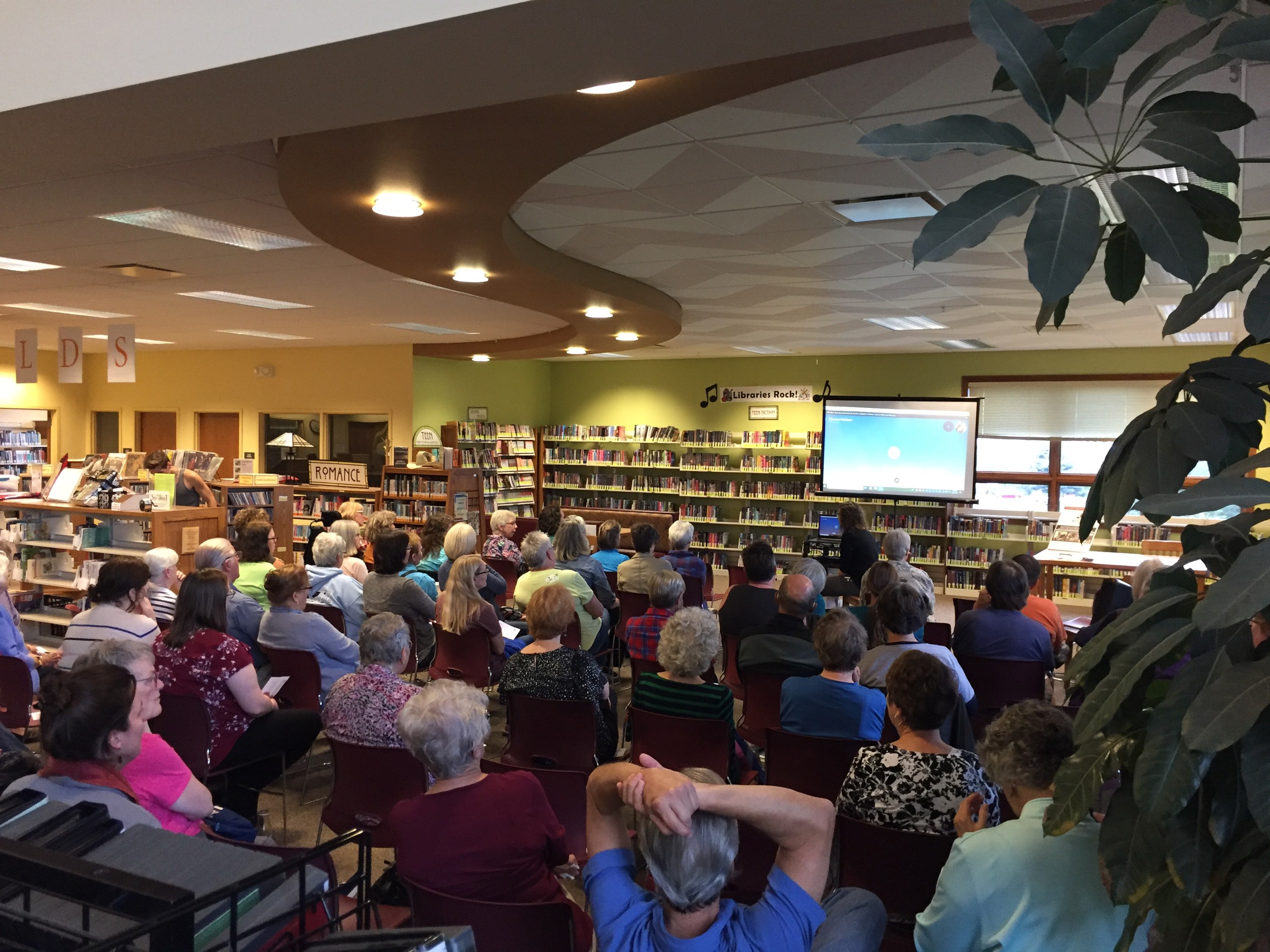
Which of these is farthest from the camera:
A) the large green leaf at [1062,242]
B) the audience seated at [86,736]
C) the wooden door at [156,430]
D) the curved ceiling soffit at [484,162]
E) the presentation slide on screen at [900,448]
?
the wooden door at [156,430]

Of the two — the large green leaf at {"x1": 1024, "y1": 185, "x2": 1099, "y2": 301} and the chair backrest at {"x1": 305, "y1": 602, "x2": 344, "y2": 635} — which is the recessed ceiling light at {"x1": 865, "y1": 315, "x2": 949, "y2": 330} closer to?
the chair backrest at {"x1": 305, "y1": 602, "x2": 344, "y2": 635}

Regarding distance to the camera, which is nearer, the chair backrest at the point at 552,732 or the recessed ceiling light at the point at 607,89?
the recessed ceiling light at the point at 607,89

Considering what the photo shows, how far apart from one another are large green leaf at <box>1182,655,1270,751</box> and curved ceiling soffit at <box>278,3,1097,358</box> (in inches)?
65.4

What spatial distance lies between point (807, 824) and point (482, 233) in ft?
12.5

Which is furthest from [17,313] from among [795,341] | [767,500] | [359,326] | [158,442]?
[767,500]

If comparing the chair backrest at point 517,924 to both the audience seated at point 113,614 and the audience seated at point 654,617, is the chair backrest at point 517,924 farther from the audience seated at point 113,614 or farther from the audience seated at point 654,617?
the audience seated at point 113,614

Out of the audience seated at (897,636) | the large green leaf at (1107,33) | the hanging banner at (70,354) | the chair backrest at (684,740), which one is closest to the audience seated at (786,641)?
the audience seated at (897,636)

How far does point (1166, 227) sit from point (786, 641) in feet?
11.2

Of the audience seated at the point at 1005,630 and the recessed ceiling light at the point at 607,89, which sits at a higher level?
the recessed ceiling light at the point at 607,89

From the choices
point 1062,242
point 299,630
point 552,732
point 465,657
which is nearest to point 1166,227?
point 1062,242

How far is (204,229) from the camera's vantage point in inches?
206

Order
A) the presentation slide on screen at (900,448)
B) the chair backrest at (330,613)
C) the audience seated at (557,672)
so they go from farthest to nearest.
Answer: the presentation slide on screen at (900,448) < the chair backrest at (330,613) < the audience seated at (557,672)

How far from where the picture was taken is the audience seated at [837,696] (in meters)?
3.36

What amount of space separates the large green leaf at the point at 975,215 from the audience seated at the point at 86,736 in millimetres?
2134
